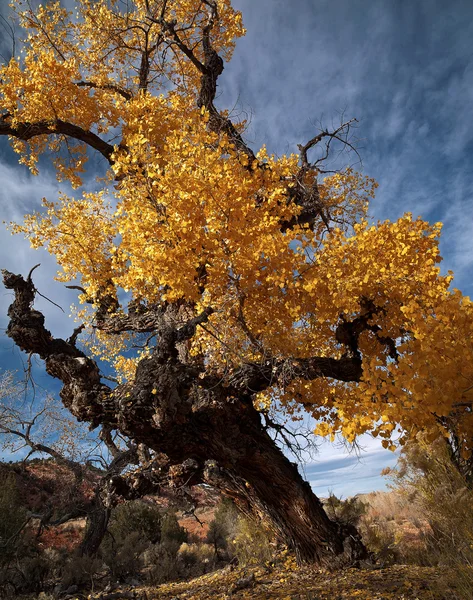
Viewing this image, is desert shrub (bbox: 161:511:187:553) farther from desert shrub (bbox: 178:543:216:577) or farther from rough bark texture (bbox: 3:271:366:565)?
rough bark texture (bbox: 3:271:366:565)

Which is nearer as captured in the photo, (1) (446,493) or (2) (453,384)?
(2) (453,384)

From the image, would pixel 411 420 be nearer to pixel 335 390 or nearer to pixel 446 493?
pixel 335 390

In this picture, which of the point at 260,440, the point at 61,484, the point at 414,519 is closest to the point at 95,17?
the point at 260,440

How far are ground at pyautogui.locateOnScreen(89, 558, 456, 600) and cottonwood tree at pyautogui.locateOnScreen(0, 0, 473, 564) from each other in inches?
23.0

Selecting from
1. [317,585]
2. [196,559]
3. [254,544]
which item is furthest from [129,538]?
[317,585]

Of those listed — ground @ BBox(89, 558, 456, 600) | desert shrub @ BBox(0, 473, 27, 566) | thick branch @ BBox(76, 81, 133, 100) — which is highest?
thick branch @ BBox(76, 81, 133, 100)

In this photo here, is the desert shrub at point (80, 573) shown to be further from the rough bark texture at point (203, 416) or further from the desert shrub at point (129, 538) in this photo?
the rough bark texture at point (203, 416)

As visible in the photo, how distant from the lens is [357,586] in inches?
225

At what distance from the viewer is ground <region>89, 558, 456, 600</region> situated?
5207 mm

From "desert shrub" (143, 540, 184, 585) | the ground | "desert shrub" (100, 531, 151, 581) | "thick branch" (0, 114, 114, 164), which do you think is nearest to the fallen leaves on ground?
the ground

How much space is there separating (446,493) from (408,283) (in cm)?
390

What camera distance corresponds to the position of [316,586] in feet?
19.9

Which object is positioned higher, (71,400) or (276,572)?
(71,400)

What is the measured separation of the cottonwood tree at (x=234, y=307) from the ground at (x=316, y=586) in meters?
0.58
